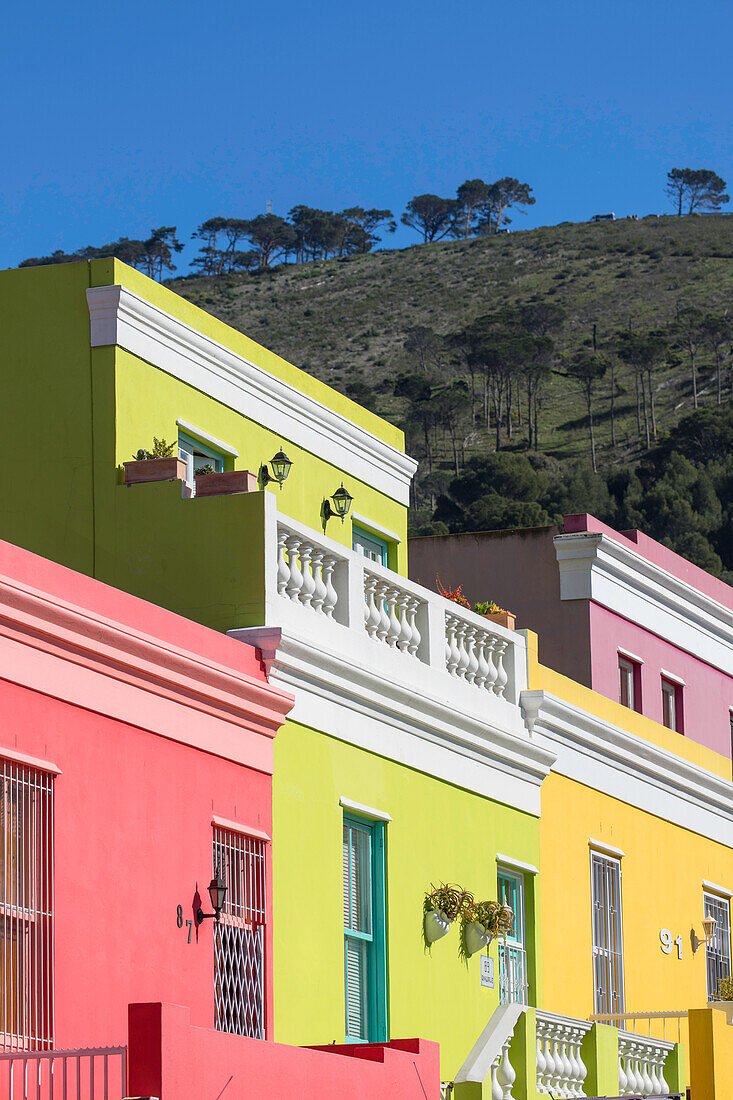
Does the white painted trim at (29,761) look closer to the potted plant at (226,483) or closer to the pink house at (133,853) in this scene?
the pink house at (133,853)

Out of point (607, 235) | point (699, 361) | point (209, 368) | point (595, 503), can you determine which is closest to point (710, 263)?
point (607, 235)

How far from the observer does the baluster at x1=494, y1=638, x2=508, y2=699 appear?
17.2 m

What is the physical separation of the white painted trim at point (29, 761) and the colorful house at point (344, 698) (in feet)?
6.60

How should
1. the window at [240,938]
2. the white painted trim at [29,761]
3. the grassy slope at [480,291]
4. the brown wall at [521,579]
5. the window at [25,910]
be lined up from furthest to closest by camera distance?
the grassy slope at [480,291] → the brown wall at [521,579] → the window at [240,938] → the white painted trim at [29,761] → the window at [25,910]

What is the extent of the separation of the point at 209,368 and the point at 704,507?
53545 millimetres

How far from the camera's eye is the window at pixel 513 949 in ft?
55.0

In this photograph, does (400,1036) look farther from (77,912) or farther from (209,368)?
(209,368)

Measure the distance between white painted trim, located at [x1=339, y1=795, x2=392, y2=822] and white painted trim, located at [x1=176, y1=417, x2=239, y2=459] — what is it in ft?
12.1

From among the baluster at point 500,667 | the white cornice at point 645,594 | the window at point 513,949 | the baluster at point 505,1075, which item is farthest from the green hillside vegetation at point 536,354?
the baluster at point 505,1075

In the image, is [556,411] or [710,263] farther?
[710,263]

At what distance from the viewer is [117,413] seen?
15344 millimetres

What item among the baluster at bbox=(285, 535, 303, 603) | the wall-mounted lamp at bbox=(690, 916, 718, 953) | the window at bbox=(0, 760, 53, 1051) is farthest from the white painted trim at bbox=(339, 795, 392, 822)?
the wall-mounted lamp at bbox=(690, 916, 718, 953)

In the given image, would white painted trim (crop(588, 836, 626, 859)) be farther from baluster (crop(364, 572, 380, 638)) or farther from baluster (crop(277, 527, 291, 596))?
baluster (crop(277, 527, 291, 596))

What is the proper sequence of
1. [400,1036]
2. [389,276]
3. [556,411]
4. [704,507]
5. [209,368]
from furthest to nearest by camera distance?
1. [389,276]
2. [556,411]
3. [704,507]
4. [209,368]
5. [400,1036]
